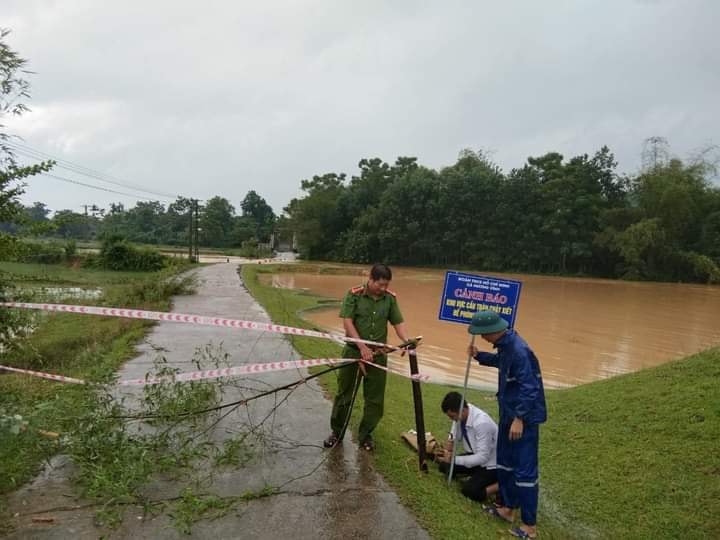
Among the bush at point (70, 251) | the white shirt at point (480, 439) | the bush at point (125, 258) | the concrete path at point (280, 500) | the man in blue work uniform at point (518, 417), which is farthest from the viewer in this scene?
the bush at point (70, 251)

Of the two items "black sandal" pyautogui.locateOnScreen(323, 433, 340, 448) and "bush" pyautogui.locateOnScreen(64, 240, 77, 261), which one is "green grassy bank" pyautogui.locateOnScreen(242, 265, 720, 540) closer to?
"black sandal" pyautogui.locateOnScreen(323, 433, 340, 448)

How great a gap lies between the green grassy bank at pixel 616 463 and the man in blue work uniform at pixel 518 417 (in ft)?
0.82

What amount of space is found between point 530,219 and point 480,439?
4599 cm

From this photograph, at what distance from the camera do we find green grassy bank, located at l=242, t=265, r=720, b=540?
12.5 feet

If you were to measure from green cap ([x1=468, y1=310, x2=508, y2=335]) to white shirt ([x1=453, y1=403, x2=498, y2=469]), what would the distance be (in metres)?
0.89

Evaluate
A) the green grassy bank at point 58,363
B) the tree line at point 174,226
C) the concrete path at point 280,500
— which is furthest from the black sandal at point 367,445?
the tree line at point 174,226

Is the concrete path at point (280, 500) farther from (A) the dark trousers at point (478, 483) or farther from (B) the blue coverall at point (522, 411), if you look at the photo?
(B) the blue coverall at point (522, 411)

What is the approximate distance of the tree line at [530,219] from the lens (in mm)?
40656

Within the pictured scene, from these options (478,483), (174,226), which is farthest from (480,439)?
(174,226)

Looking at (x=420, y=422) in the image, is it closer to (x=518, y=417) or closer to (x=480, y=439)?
(x=480, y=439)

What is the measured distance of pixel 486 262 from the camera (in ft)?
160

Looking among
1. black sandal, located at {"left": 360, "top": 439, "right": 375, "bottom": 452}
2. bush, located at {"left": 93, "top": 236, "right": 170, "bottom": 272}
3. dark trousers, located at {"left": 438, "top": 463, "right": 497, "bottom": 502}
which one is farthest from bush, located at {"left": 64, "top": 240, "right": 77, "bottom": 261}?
dark trousers, located at {"left": 438, "top": 463, "right": 497, "bottom": 502}

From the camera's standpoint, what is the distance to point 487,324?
3.61 metres

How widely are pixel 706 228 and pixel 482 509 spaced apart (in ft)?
151
